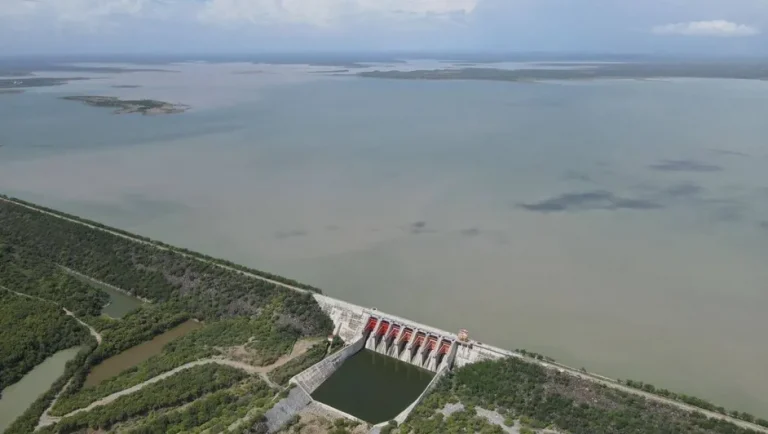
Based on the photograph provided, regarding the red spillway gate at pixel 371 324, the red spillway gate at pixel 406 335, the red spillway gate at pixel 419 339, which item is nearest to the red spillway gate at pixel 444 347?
the red spillway gate at pixel 419 339

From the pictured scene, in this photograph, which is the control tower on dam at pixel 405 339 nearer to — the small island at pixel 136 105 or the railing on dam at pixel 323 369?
the railing on dam at pixel 323 369

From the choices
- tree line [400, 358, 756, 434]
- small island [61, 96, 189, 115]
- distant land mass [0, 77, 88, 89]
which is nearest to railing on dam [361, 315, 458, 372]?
tree line [400, 358, 756, 434]

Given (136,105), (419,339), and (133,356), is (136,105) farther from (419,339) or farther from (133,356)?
(419,339)

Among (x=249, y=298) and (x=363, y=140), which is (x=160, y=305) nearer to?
(x=249, y=298)

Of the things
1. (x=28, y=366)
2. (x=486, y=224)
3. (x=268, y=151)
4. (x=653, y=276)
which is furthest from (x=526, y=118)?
(x=28, y=366)

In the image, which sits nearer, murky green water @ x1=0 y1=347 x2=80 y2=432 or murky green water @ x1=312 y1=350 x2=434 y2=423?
murky green water @ x1=0 y1=347 x2=80 y2=432

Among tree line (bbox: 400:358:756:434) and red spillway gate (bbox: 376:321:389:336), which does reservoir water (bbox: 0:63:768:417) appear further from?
tree line (bbox: 400:358:756:434)
